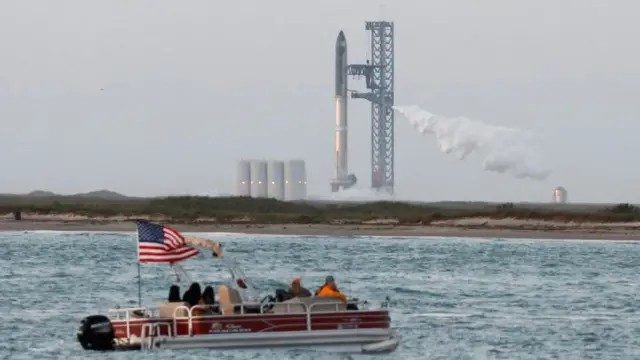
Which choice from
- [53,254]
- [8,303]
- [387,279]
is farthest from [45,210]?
[8,303]

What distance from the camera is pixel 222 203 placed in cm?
15075

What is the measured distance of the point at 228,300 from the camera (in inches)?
1742

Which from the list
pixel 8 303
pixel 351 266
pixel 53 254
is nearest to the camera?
pixel 8 303

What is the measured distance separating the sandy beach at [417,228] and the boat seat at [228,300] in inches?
3038

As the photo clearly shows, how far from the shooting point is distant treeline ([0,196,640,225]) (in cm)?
13425

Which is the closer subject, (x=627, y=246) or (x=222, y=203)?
(x=627, y=246)

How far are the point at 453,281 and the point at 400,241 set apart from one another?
44.3 metres

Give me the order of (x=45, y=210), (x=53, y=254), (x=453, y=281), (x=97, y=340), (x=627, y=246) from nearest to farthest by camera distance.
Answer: (x=97, y=340)
(x=453, y=281)
(x=53, y=254)
(x=627, y=246)
(x=45, y=210)

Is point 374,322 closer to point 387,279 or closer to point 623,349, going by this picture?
Answer: point 623,349

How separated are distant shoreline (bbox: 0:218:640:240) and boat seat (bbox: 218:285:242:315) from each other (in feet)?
252

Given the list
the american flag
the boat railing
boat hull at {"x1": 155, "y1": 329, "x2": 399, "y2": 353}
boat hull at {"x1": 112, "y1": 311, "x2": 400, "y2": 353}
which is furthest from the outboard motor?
the american flag

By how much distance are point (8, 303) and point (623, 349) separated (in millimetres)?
23455

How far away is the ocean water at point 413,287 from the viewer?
48.8 metres

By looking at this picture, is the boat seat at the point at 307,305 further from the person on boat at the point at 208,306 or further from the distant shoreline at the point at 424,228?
the distant shoreline at the point at 424,228
